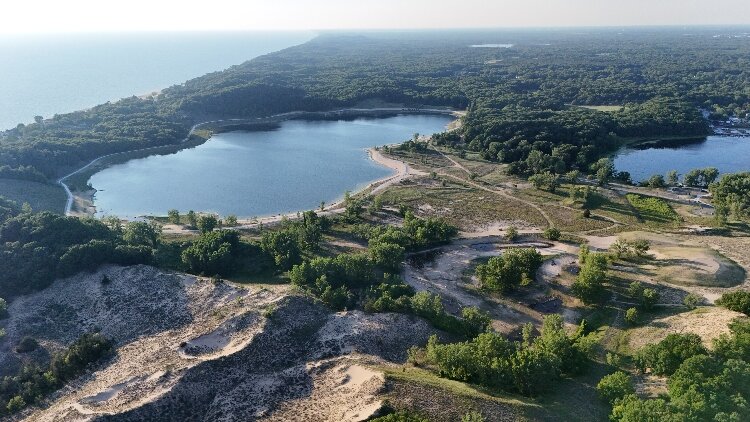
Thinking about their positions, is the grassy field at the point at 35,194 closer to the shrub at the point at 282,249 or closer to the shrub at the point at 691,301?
the shrub at the point at 282,249

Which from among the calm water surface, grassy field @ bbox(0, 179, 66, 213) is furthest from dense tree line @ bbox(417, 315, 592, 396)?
grassy field @ bbox(0, 179, 66, 213)

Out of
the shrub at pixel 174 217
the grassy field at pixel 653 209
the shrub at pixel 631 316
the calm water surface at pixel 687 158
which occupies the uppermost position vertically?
the shrub at pixel 174 217

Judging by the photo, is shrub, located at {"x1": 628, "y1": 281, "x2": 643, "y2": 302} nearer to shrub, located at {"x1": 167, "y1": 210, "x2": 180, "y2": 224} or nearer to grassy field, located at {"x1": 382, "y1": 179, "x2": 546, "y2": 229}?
grassy field, located at {"x1": 382, "y1": 179, "x2": 546, "y2": 229}

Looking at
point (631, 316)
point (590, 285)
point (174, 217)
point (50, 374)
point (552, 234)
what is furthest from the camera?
point (174, 217)

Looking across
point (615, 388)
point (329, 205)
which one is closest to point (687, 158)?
point (329, 205)

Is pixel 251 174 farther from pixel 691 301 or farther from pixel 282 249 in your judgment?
pixel 691 301

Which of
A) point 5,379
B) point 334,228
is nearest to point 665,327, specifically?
point 334,228

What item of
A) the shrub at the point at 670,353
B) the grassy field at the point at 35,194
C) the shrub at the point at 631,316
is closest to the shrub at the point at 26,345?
the grassy field at the point at 35,194
